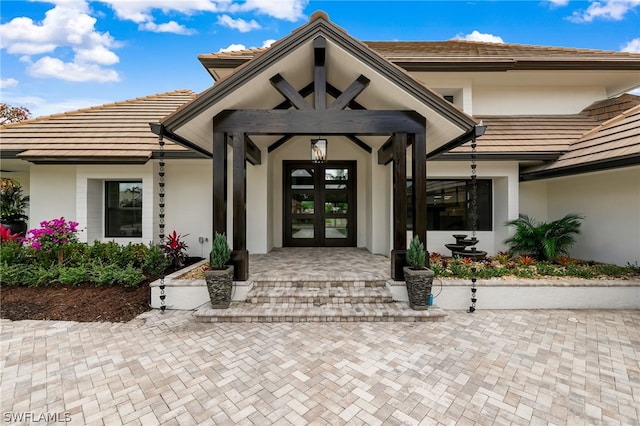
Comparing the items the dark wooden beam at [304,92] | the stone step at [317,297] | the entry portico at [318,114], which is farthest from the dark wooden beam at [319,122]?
the stone step at [317,297]

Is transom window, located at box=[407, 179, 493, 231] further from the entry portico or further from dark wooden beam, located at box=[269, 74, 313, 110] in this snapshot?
dark wooden beam, located at box=[269, 74, 313, 110]

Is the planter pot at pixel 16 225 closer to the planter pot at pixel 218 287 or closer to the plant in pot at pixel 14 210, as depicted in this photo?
the plant in pot at pixel 14 210

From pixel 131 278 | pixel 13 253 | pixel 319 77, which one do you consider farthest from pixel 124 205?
pixel 319 77

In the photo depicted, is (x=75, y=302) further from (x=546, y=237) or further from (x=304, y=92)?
(x=546, y=237)

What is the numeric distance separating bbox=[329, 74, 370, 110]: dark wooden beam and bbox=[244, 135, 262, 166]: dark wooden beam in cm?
243

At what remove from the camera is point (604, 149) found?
598 cm

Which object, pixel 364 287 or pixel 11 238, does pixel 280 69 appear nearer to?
pixel 364 287

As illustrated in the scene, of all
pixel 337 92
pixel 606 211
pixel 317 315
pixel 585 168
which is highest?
pixel 337 92

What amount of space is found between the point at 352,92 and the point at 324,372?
4.22 m

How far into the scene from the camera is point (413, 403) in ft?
8.27

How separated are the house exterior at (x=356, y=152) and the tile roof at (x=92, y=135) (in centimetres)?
6

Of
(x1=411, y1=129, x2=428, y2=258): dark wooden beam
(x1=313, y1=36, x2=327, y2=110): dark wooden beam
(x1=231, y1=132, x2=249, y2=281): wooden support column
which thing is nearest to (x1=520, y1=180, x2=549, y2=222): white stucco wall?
(x1=411, y1=129, x2=428, y2=258): dark wooden beam

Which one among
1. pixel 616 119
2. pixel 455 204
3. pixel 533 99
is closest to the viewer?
pixel 616 119

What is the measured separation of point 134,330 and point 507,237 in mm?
8845
